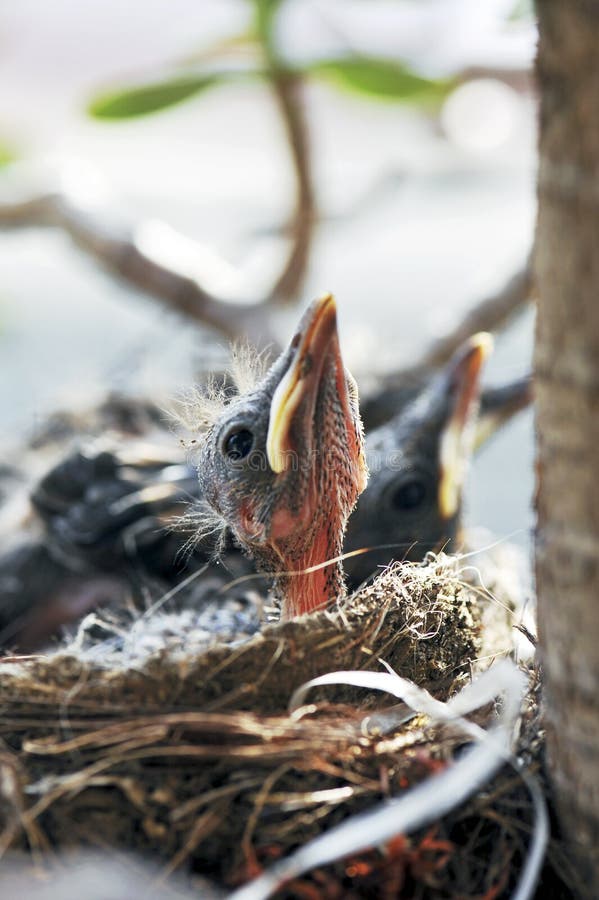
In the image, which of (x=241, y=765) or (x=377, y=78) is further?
(x=377, y=78)

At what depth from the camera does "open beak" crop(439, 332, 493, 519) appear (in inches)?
33.2

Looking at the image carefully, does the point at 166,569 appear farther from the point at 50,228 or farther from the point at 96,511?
the point at 50,228

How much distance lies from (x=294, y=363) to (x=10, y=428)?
1.04m

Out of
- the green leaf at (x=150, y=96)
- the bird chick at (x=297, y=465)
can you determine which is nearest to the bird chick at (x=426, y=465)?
the bird chick at (x=297, y=465)

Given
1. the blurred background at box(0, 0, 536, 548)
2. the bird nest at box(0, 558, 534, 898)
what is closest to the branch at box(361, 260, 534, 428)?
the blurred background at box(0, 0, 536, 548)

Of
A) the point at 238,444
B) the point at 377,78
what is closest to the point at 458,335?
the point at 377,78

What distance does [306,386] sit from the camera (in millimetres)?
559

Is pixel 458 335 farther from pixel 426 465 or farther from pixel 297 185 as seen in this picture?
pixel 426 465

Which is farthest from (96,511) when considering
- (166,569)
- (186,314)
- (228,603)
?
(186,314)

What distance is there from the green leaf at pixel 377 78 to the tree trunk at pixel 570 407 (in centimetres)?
112

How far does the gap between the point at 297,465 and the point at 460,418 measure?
0.31 metres

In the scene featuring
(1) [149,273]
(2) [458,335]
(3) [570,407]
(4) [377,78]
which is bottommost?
(2) [458,335]

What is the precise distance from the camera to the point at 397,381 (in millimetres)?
1254

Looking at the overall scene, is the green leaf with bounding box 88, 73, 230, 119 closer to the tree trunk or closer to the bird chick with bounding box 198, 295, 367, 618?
the bird chick with bounding box 198, 295, 367, 618
